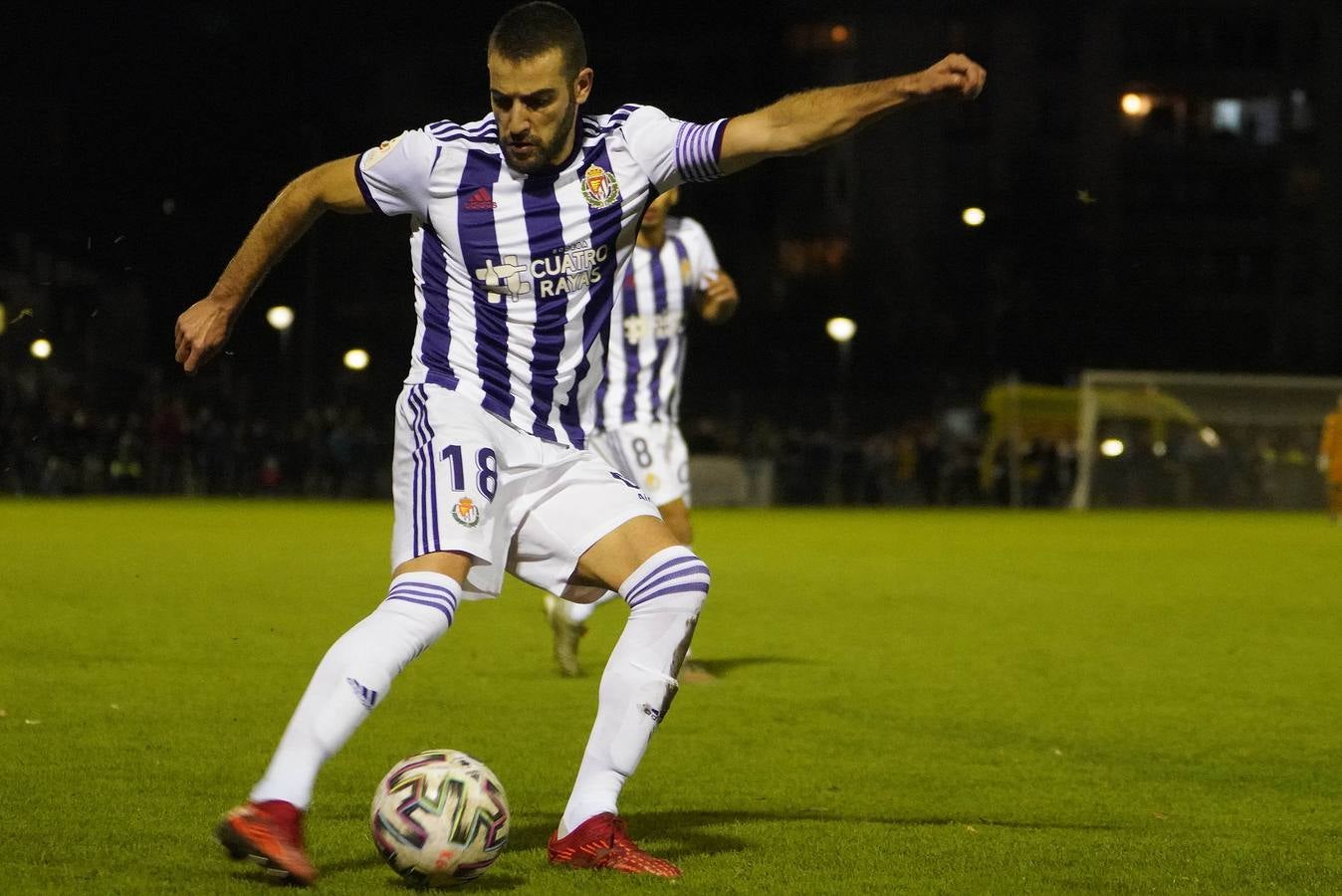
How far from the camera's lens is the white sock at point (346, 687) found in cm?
493

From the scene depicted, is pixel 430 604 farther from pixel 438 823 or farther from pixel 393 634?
pixel 438 823

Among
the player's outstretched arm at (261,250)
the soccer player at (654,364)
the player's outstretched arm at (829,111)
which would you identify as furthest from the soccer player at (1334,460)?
the player's outstretched arm at (261,250)

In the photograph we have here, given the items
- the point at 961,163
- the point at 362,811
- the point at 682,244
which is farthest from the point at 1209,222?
the point at 362,811

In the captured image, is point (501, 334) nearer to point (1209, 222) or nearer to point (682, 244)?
point (682, 244)

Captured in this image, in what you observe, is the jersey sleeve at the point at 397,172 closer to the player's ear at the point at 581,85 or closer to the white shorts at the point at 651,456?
the player's ear at the point at 581,85

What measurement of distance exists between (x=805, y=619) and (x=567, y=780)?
7.09 meters

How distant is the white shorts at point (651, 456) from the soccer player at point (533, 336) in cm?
500

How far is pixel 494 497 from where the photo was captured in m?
5.38

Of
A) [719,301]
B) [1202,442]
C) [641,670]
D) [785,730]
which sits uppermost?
[719,301]

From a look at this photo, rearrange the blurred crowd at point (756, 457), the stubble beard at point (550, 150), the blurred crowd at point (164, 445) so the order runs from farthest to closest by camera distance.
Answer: the blurred crowd at point (756, 457), the blurred crowd at point (164, 445), the stubble beard at point (550, 150)

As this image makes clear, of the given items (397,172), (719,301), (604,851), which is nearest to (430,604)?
(604,851)

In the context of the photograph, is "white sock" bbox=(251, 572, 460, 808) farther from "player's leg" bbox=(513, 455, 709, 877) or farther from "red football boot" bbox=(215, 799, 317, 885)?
"player's leg" bbox=(513, 455, 709, 877)

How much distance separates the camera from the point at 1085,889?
521 cm

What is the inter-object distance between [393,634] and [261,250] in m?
1.13
